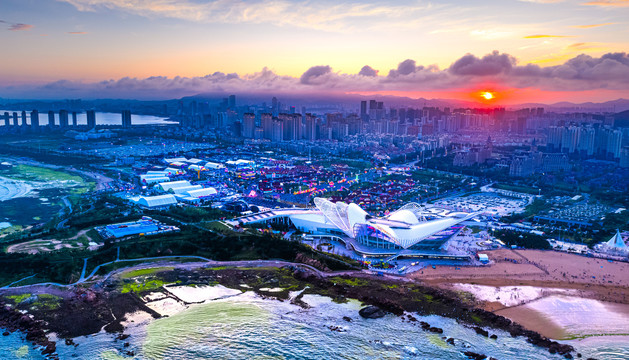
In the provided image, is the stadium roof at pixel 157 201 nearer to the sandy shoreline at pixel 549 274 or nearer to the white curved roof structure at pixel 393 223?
the white curved roof structure at pixel 393 223

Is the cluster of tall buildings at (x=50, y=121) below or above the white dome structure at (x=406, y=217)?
above

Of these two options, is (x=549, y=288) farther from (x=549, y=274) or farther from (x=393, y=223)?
(x=393, y=223)

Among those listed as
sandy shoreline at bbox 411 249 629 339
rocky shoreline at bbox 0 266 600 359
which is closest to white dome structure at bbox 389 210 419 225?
sandy shoreline at bbox 411 249 629 339

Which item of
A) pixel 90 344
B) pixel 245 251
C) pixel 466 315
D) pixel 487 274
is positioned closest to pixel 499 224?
pixel 487 274

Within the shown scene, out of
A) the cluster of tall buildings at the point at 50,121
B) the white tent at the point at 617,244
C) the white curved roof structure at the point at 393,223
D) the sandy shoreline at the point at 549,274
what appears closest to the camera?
the sandy shoreline at the point at 549,274

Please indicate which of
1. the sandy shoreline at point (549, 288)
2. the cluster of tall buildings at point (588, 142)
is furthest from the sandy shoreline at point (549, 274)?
the cluster of tall buildings at point (588, 142)

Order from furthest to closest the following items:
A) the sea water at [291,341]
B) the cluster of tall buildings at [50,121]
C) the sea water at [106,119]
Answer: the sea water at [106,119] → the cluster of tall buildings at [50,121] → the sea water at [291,341]

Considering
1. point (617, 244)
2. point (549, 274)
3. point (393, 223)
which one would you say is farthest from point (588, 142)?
point (393, 223)
